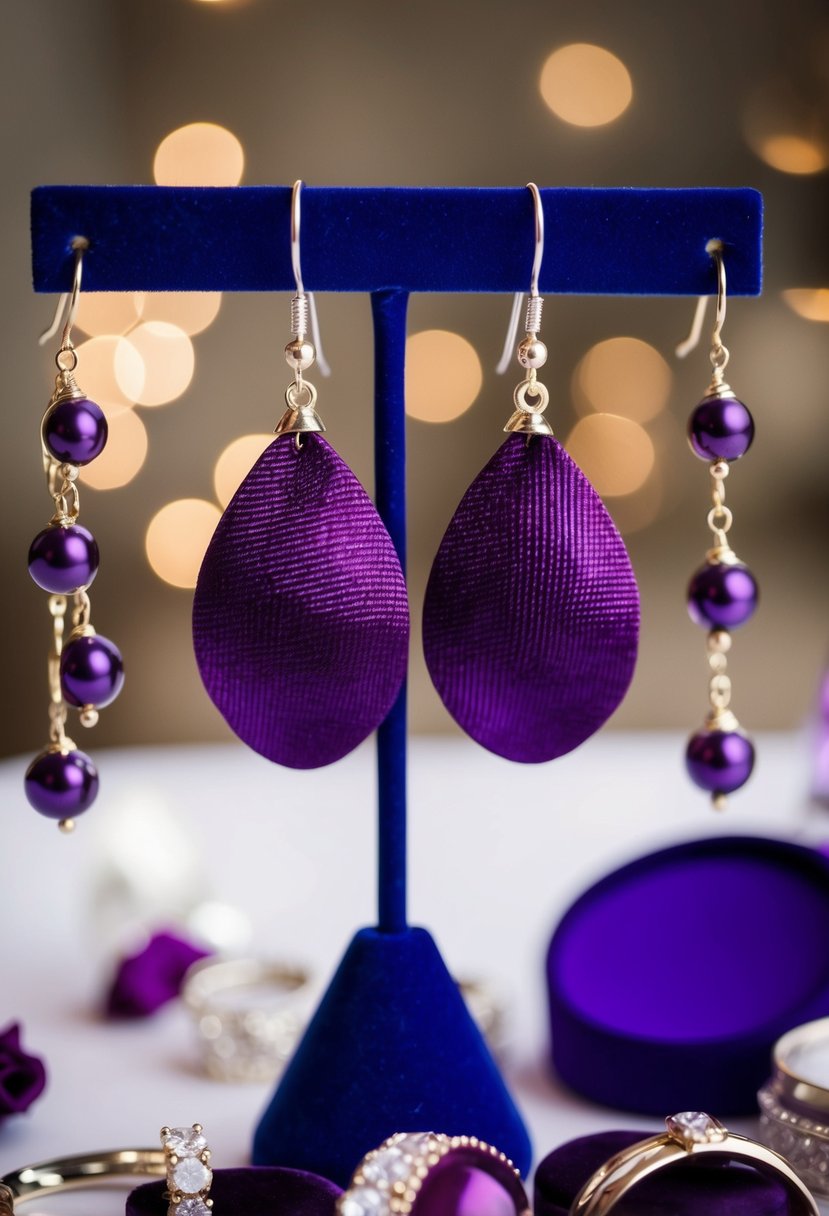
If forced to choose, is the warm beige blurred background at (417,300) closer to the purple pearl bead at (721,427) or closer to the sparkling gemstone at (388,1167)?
the purple pearl bead at (721,427)


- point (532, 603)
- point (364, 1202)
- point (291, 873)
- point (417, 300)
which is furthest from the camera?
point (417, 300)

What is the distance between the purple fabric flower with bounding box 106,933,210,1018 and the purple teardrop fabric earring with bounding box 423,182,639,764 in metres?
0.35

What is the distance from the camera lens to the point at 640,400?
1908 mm

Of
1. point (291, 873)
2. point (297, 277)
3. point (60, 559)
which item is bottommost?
point (291, 873)

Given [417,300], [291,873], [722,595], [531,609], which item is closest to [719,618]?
[722,595]

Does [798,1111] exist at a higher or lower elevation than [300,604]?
lower

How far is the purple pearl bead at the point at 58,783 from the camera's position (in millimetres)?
595

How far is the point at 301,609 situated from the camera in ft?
1.81

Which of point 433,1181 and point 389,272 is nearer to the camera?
point 433,1181

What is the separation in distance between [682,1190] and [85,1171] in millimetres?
270

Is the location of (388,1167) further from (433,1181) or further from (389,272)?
(389,272)

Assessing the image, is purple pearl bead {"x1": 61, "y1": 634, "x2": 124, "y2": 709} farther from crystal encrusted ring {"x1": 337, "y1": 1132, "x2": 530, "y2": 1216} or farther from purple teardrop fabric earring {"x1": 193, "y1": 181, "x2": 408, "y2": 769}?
crystal encrusted ring {"x1": 337, "y1": 1132, "x2": 530, "y2": 1216}

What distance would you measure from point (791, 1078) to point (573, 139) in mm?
1448

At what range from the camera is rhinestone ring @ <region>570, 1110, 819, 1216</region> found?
480 millimetres
